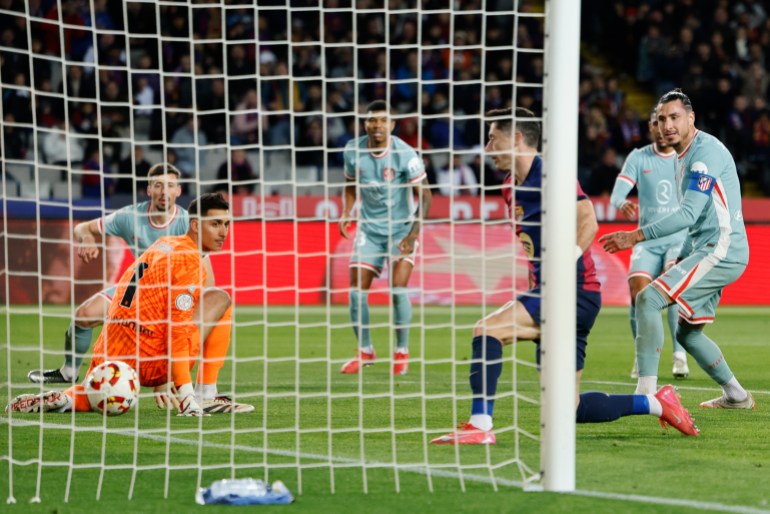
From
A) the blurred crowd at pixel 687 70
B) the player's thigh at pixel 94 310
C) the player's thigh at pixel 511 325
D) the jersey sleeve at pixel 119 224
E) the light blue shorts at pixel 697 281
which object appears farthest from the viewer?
the blurred crowd at pixel 687 70

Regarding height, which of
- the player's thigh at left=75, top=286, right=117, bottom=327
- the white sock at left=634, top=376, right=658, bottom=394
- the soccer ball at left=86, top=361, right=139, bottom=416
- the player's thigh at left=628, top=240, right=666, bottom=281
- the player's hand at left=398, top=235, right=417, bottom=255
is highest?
the player's hand at left=398, top=235, right=417, bottom=255

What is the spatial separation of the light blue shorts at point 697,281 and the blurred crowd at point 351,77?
9814mm

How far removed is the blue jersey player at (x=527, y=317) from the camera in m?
5.74

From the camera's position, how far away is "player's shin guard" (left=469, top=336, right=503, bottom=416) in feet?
18.9

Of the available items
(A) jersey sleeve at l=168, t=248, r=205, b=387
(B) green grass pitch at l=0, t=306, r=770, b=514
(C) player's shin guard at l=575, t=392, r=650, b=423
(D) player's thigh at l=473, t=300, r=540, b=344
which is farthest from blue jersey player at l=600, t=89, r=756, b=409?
(A) jersey sleeve at l=168, t=248, r=205, b=387

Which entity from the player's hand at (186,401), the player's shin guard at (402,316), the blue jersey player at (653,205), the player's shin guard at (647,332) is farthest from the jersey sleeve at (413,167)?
the player's hand at (186,401)

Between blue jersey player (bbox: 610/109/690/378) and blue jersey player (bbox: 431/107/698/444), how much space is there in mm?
3609

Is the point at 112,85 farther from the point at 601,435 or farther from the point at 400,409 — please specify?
the point at 601,435

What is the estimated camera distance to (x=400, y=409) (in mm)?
7395

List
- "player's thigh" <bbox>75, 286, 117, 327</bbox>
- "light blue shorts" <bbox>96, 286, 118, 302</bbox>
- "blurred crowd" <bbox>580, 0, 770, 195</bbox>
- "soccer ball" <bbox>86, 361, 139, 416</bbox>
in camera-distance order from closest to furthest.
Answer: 1. "soccer ball" <bbox>86, 361, 139, 416</bbox>
2. "light blue shorts" <bbox>96, 286, 118, 302</bbox>
3. "player's thigh" <bbox>75, 286, 117, 327</bbox>
4. "blurred crowd" <bbox>580, 0, 770, 195</bbox>

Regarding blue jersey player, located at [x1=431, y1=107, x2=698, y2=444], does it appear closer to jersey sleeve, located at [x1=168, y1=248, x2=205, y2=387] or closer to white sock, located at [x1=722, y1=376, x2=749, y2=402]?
white sock, located at [x1=722, y1=376, x2=749, y2=402]

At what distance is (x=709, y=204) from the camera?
741 cm

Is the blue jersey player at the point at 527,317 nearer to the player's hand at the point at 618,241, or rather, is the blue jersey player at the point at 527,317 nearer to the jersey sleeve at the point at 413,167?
→ the player's hand at the point at 618,241

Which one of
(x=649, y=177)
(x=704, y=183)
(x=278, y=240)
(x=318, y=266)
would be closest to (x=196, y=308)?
(x=704, y=183)
